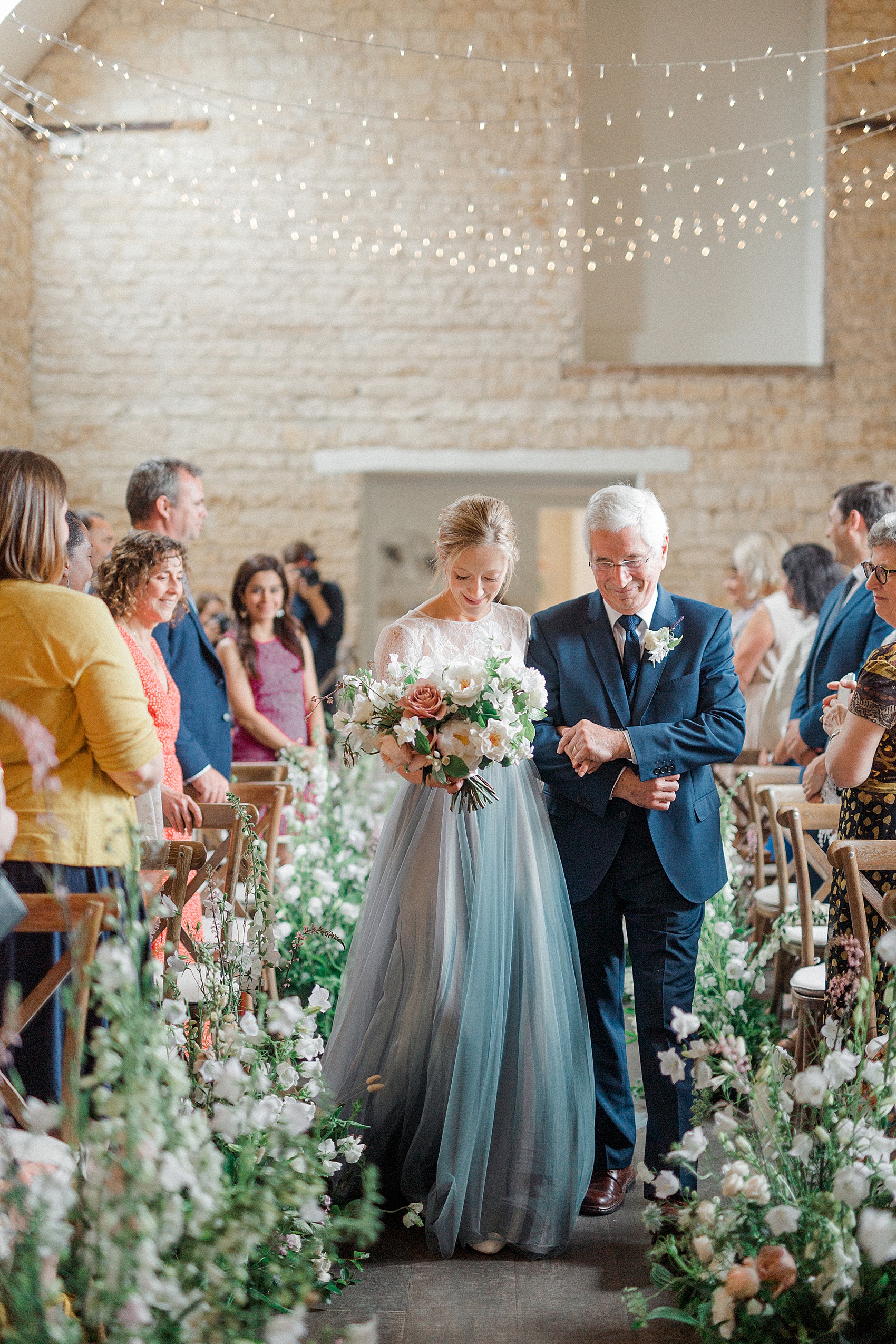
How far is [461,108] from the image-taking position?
8555 mm

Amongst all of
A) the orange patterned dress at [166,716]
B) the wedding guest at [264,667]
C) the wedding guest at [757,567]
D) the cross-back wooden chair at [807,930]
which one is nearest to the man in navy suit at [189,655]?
the orange patterned dress at [166,716]

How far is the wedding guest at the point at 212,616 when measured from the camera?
6332 mm

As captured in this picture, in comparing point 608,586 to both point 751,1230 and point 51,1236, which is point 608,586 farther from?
point 51,1236

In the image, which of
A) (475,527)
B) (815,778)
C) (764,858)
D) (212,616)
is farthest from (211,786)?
(212,616)

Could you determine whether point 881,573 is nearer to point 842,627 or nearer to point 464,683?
point 464,683

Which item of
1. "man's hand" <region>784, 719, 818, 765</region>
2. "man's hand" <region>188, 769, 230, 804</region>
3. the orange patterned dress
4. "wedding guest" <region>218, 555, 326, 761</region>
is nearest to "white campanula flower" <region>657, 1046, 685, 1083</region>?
the orange patterned dress

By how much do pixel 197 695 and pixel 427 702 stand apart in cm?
153

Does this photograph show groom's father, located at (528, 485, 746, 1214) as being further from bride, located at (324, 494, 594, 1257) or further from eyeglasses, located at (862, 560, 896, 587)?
eyeglasses, located at (862, 560, 896, 587)

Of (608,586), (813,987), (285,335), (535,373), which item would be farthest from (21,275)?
(813,987)

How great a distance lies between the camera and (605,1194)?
110 inches

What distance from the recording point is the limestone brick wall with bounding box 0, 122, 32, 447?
8.14 meters

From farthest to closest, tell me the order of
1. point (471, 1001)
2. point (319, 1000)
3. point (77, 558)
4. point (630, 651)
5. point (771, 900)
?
point (771, 900), point (77, 558), point (630, 651), point (471, 1001), point (319, 1000)

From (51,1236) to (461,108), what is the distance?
868 centimetres

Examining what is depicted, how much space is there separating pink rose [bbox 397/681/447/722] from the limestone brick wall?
6.49 meters
